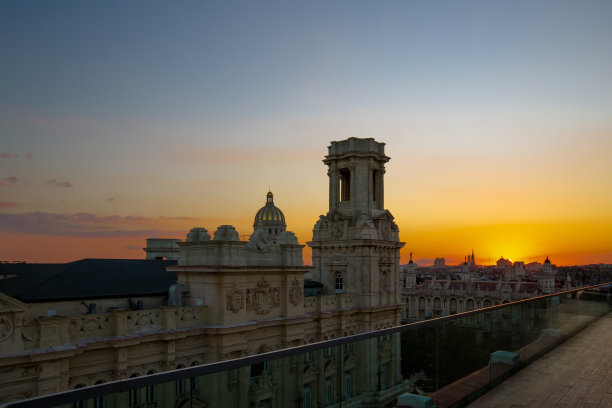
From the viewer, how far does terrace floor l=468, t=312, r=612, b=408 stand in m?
7.89

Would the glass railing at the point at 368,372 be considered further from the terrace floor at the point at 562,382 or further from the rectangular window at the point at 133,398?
the terrace floor at the point at 562,382

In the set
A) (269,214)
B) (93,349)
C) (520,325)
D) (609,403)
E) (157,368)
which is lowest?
(157,368)

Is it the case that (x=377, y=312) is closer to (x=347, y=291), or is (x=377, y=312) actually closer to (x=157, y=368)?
(x=347, y=291)

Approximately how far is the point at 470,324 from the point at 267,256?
64.9ft

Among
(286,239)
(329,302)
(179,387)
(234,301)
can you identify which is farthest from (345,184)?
(179,387)

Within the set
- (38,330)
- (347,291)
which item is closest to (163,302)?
(38,330)

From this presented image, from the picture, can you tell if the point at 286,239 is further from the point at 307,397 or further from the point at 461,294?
the point at 461,294

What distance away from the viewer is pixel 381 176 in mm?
41219

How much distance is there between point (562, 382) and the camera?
8.96 m

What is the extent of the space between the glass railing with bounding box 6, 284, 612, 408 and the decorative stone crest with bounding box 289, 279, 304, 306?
18.9 m

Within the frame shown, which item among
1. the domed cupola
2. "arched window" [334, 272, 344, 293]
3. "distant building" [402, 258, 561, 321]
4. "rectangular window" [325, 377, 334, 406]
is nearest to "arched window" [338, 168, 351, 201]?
"arched window" [334, 272, 344, 293]

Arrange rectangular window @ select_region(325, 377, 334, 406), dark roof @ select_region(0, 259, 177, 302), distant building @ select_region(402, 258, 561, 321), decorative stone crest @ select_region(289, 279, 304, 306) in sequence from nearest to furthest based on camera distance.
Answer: rectangular window @ select_region(325, 377, 334, 406), dark roof @ select_region(0, 259, 177, 302), decorative stone crest @ select_region(289, 279, 304, 306), distant building @ select_region(402, 258, 561, 321)

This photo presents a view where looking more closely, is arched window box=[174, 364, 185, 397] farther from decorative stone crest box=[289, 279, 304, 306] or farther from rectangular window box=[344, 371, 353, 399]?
decorative stone crest box=[289, 279, 304, 306]

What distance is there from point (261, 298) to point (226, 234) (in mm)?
4698
